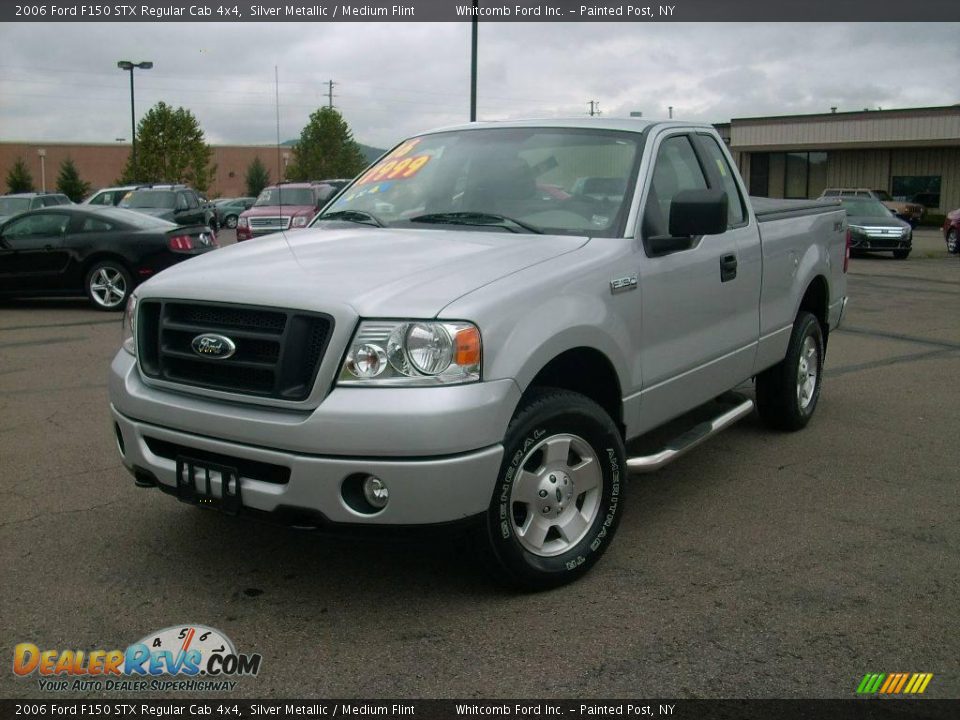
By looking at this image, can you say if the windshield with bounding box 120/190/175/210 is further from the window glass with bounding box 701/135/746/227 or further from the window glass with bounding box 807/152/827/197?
the window glass with bounding box 807/152/827/197

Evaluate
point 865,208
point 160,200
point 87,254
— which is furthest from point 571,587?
point 160,200

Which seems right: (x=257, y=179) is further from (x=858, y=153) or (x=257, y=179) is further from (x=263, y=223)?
(x=263, y=223)

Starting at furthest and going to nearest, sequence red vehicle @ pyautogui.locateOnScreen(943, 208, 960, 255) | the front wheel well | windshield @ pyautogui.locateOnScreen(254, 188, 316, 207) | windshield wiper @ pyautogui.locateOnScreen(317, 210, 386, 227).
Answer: red vehicle @ pyautogui.locateOnScreen(943, 208, 960, 255)
windshield @ pyautogui.locateOnScreen(254, 188, 316, 207)
windshield wiper @ pyautogui.locateOnScreen(317, 210, 386, 227)
the front wheel well

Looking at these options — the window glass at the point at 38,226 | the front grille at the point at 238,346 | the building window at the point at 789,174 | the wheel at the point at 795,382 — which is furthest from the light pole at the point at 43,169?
the front grille at the point at 238,346

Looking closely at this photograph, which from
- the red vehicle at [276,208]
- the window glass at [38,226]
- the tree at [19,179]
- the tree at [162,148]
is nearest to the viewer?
the window glass at [38,226]

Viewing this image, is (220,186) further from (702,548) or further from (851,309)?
(702,548)

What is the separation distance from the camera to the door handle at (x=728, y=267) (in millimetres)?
5043

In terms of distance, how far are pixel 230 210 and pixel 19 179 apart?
23.4 m

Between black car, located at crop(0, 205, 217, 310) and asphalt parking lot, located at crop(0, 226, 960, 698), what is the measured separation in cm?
715

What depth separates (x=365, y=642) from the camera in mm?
3484

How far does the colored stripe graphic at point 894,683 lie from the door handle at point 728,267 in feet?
7.60

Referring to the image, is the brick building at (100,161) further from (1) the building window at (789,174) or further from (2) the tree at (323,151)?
(1) the building window at (789,174)

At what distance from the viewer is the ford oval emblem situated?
360 centimetres

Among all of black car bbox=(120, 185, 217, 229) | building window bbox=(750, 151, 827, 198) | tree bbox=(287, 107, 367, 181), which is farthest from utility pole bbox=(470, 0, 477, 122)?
building window bbox=(750, 151, 827, 198)
